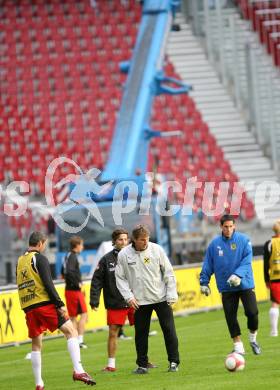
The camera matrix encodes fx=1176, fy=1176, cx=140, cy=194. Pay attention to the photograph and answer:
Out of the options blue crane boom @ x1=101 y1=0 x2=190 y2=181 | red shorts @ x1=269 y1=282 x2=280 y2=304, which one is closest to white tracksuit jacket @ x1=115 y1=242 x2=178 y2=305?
red shorts @ x1=269 y1=282 x2=280 y2=304

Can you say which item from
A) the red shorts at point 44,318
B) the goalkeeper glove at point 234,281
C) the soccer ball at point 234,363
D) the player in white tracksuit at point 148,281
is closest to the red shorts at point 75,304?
the goalkeeper glove at point 234,281

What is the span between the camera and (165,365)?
15.4 meters

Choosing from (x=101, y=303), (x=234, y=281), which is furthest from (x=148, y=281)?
(x=101, y=303)

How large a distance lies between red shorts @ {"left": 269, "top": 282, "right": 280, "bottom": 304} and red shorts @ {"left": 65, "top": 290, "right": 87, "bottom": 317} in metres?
3.30

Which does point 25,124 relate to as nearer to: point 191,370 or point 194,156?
point 194,156

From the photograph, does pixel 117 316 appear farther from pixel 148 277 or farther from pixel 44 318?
pixel 44 318

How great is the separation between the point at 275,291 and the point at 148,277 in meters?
5.71

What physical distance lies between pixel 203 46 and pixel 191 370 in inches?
1323

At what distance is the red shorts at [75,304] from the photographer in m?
20.3

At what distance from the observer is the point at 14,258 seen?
97.9 feet

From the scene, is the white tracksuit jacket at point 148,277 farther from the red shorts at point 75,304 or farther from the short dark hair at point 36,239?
the red shorts at point 75,304

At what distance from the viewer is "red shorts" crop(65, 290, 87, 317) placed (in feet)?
66.7

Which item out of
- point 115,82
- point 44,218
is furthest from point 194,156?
point 44,218

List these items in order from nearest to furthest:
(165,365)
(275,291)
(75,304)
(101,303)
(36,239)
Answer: (36,239)
(165,365)
(275,291)
(75,304)
(101,303)
